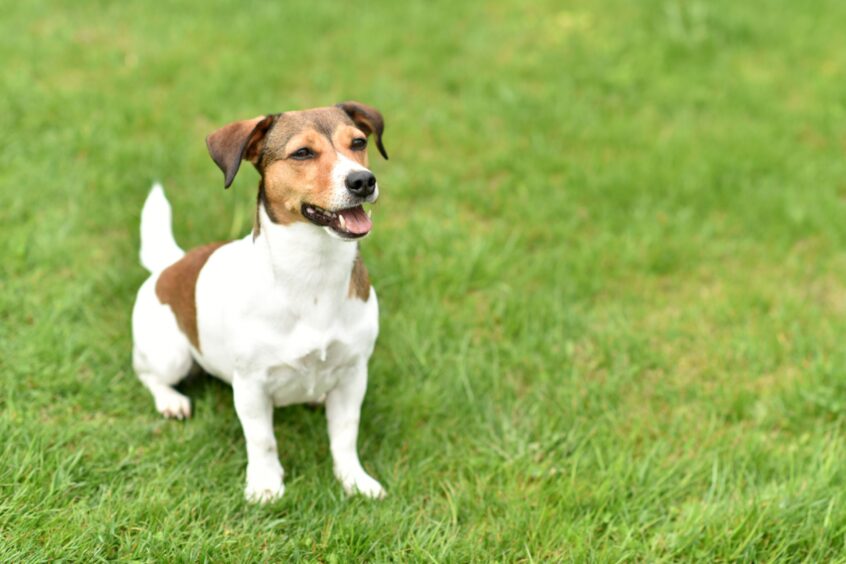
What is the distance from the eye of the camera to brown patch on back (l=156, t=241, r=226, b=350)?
12.3 ft

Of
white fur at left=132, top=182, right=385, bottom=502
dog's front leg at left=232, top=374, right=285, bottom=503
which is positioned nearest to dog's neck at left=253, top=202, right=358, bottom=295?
white fur at left=132, top=182, right=385, bottom=502

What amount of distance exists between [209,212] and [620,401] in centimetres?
255

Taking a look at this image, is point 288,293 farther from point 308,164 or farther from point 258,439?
point 258,439

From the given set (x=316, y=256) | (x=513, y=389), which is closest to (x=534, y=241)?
(x=513, y=389)

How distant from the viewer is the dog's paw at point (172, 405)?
156 inches

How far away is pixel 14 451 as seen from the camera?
3.55m

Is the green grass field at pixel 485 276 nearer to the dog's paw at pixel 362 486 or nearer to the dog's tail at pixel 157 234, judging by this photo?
the dog's paw at pixel 362 486

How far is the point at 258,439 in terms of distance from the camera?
357 centimetres

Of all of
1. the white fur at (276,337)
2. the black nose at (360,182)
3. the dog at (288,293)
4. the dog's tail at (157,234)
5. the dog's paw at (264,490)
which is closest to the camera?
the black nose at (360,182)

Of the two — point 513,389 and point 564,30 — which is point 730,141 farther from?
point 513,389

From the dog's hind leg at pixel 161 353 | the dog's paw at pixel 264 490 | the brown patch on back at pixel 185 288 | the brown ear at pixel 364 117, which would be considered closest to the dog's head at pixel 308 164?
the brown ear at pixel 364 117

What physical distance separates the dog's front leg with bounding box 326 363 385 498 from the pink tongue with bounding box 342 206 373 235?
71 cm

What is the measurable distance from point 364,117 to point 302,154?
44 cm

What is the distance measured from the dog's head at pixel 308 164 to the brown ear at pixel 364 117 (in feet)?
0.39
